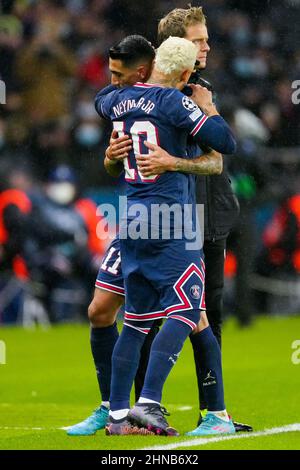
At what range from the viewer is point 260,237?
15.9m

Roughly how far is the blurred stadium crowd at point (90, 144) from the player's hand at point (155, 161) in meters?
7.05

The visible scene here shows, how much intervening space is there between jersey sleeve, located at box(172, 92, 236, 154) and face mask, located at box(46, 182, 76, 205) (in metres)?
9.50

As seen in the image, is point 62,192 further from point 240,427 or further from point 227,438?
point 227,438

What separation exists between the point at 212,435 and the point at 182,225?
1028mm

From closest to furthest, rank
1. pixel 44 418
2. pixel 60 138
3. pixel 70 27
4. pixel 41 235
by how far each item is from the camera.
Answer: pixel 44 418 → pixel 41 235 → pixel 60 138 → pixel 70 27

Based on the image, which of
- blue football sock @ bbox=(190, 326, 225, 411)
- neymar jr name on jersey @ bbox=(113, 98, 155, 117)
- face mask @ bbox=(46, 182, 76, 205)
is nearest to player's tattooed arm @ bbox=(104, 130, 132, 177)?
neymar jr name on jersey @ bbox=(113, 98, 155, 117)

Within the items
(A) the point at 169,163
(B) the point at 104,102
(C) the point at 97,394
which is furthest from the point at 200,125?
(C) the point at 97,394

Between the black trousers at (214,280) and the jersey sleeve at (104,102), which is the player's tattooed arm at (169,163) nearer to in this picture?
the jersey sleeve at (104,102)

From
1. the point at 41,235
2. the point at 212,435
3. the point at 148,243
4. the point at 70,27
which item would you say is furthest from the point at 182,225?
the point at 70,27

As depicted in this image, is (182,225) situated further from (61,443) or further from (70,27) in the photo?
(70,27)

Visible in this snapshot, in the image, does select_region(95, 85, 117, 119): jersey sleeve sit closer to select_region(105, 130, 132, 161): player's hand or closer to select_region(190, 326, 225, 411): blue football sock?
select_region(105, 130, 132, 161): player's hand

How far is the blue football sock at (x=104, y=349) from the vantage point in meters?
6.68

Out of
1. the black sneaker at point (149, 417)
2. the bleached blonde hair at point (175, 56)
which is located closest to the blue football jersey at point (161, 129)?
the bleached blonde hair at point (175, 56)

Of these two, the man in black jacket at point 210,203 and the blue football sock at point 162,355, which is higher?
the man in black jacket at point 210,203
